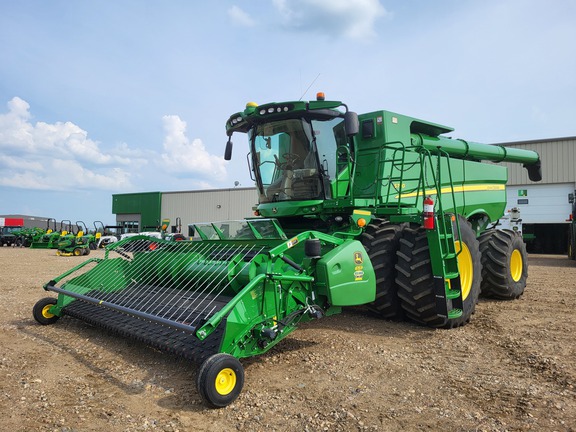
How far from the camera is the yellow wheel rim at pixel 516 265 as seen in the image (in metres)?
7.66

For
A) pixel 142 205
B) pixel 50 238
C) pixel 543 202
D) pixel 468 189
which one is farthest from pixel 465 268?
pixel 142 205

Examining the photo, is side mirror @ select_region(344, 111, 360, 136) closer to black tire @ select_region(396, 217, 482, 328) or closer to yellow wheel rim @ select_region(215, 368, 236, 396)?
black tire @ select_region(396, 217, 482, 328)

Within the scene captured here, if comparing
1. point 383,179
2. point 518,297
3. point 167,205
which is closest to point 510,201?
point 518,297

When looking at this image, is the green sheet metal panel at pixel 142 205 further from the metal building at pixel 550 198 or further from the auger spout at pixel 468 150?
the auger spout at pixel 468 150

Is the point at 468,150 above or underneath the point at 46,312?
above

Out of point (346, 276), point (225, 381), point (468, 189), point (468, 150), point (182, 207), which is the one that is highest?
point (182, 207)

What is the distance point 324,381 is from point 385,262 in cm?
183

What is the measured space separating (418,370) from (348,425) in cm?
121

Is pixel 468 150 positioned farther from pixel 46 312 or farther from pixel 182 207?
pixel 182 207

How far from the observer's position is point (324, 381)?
11.3 feet

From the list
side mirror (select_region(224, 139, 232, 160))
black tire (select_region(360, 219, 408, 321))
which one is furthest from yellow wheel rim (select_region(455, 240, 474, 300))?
side mirror (select_region(224, 139, 232, 160))

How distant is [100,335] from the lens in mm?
4715

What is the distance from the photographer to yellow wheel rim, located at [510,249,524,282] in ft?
25.1

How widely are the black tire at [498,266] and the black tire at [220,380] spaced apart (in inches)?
212
